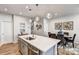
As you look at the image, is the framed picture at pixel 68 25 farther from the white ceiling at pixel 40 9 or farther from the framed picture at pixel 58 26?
the white ceiling at pixel 40 9

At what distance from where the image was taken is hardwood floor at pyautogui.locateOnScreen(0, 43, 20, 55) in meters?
1.67

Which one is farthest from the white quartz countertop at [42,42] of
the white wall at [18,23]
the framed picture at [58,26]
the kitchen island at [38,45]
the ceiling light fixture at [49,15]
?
the ceiling light fixture at [49,15]

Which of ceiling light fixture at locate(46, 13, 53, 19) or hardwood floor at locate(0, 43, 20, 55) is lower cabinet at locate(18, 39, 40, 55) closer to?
hardwood floor at locate(0, 43, 20, 55)

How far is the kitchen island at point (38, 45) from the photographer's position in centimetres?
165

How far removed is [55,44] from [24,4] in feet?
2.75

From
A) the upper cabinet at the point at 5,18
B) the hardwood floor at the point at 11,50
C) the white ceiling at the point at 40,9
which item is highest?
the white ceiling at the point at 40,9

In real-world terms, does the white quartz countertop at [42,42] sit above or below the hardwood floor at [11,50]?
above

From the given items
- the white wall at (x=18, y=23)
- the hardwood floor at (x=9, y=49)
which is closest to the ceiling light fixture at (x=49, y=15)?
the white wall at (x=18, y=23)

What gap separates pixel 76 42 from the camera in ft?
5.43

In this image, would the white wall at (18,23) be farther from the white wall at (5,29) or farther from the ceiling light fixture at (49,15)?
the ceiling light fixture at (49,15)

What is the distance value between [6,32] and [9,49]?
0.29 metres

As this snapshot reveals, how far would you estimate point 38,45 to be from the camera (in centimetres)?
166

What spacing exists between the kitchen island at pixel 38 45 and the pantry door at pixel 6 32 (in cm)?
18

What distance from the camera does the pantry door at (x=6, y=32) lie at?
5.51ft
